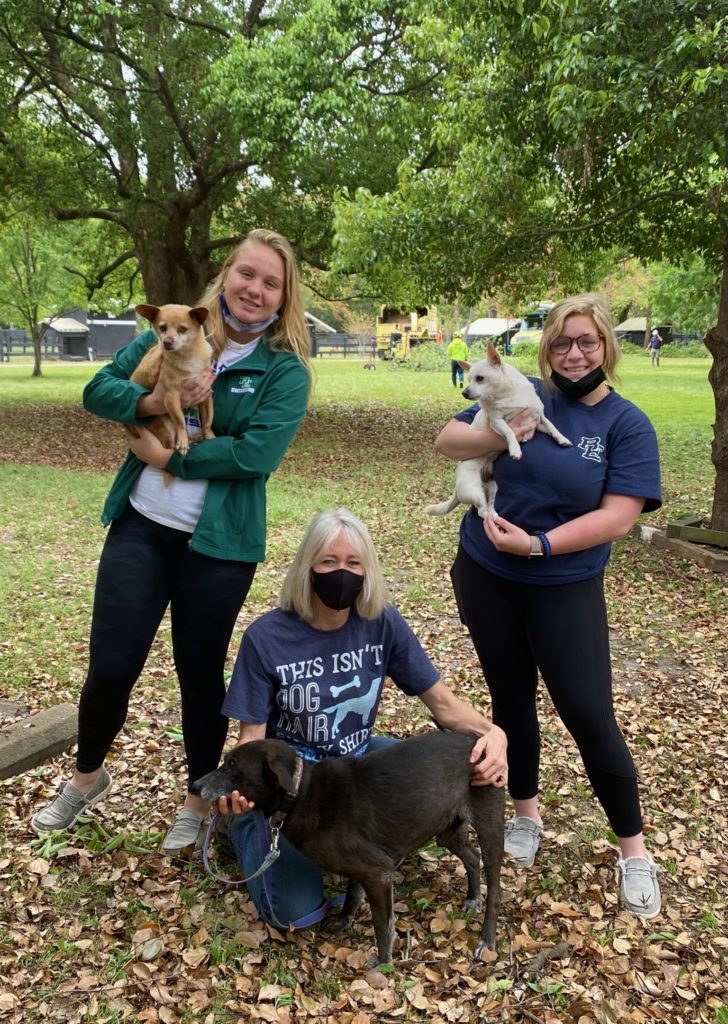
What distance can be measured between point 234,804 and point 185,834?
109 cm

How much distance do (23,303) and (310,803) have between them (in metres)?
31.5

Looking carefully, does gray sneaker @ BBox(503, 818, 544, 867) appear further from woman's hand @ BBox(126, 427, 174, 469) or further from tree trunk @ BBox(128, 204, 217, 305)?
tree trunk @ BBox(128, 204, 217, 305)

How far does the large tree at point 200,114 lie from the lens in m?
10.2

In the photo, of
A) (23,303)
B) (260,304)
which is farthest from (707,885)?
(23,303)

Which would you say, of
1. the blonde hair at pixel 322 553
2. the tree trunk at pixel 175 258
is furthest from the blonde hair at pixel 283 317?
the tree trunk at pixel 175 258

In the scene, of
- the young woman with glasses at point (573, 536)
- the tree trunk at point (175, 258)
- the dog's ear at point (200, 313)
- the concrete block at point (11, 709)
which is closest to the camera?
the young woman with glasses at point (573, 536)

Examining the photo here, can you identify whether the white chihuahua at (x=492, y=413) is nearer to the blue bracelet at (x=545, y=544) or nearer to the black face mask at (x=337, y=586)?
the blue bracelet at (x=545, y=544)

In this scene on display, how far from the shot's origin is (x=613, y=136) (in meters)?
6.66

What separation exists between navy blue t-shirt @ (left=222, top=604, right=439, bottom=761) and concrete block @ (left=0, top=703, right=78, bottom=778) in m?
1.60

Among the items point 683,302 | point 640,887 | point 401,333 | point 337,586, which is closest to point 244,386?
point 337,586

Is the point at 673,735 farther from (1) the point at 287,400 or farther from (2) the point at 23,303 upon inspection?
(2) the point at 23,303

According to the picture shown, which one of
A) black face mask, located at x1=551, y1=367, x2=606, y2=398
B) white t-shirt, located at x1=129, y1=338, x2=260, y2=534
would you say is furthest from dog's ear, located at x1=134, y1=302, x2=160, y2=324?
black face mask, located at x1=551, y1=367, x2=606, y2=398

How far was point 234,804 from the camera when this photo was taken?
2.46 metres

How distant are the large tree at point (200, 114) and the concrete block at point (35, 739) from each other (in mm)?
8392
